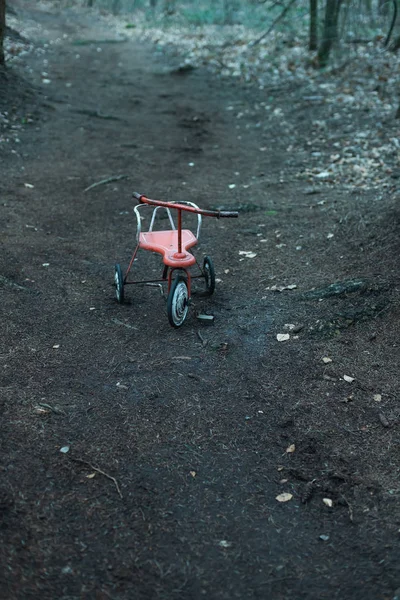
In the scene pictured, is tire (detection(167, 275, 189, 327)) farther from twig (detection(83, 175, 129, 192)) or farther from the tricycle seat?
twig (detection(83, 175, 129, 192))

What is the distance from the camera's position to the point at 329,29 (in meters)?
13.3

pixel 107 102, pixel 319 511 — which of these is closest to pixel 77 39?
pixel 107 102

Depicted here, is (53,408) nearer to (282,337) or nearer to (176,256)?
(176,256)

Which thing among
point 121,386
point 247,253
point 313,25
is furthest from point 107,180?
point 313,25

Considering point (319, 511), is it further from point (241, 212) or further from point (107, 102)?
point (107, 102)

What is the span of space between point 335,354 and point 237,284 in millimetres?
1557

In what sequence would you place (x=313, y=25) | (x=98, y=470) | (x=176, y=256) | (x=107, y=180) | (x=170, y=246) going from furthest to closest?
(x=313, y=25) → (x=107, y=180) → (x=170, y=246) → (x=176, y=256) → (x=98, y=470)

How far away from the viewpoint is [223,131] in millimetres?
11430

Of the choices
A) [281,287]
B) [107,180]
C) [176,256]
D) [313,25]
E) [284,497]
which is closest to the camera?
[284,497]

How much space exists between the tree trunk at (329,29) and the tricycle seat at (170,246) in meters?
9.29

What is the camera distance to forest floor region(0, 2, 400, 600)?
8.79ft

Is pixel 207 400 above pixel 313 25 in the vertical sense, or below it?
below

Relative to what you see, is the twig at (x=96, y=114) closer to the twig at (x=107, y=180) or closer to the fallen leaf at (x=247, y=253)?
the twig at (x=107, y=180)

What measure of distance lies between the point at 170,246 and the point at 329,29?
10677mm
